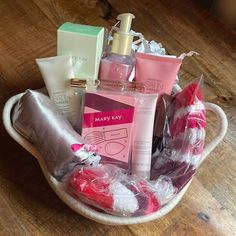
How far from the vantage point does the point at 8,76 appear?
27.5 inches

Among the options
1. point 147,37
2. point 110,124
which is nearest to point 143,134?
point 110,124

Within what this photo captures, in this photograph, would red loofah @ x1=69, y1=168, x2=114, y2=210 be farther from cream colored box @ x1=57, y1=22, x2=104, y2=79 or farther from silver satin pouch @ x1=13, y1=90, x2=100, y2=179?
cream colored box @ x1=57, y1=22, x2=104, y2=79

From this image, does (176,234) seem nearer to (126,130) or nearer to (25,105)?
(126,130)

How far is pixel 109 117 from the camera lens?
576 millimetres

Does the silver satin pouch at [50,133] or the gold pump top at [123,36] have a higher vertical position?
the gold pump top at [123,36]

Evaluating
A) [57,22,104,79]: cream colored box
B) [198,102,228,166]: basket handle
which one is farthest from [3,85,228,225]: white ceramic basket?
[57,22,104,79]: cream colored box

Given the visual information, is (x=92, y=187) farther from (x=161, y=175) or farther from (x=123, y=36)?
(x=123, y=36)

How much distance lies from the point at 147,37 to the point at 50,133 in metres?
0.33

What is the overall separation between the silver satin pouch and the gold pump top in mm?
121

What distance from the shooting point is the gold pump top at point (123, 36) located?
583 millimetres

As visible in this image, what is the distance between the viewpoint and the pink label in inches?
22.6

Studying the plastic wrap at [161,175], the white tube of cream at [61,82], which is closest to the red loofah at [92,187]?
the plastic wrap at [161,175]

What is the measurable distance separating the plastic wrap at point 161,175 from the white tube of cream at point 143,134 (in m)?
0.02

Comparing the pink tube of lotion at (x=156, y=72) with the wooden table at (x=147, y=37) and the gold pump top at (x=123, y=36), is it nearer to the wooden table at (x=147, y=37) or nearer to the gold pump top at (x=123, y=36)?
the gold pump top at (x=123, y=36)
